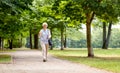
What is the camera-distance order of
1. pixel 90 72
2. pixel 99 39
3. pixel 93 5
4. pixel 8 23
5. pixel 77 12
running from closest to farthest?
1. pixel 90 72
2. pixel 93 5
3. pixel 77 12
4. pixel 8 23
5. pixel 99 39

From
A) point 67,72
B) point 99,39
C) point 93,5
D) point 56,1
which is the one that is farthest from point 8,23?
point 99,39

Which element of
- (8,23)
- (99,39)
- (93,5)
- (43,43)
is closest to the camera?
(43,43)

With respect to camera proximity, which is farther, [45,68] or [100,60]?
[100,60]

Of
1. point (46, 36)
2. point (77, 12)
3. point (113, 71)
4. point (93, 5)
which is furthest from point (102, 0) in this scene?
point (113, 71)

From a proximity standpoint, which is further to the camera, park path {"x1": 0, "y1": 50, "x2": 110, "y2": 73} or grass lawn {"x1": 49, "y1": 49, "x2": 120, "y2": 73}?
grass lawn {"x1": 49, "y1": 49, "x2": 120, "y2": 73}

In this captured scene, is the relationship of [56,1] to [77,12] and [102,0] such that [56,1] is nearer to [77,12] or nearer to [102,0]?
[77,12]

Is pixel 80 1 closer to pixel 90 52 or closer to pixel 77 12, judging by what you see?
pixel 77 12

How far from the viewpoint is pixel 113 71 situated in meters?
13.6

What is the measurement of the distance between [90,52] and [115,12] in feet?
14.8

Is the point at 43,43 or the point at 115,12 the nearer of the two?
the point at 43,43

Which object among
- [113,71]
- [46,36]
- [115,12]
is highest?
[115,12]

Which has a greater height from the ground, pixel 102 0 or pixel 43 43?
pixel 102 0

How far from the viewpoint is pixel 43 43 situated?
783 inches

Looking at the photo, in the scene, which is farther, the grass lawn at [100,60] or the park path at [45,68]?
the grass lawn at [100,60]
